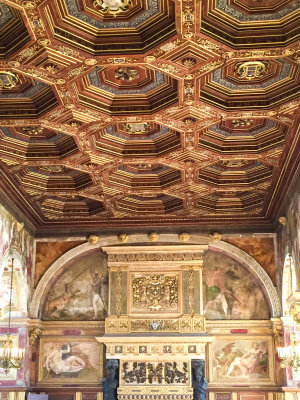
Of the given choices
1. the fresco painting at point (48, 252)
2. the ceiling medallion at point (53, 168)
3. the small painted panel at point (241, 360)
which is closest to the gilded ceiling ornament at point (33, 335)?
the fresco painting at point (48, 252)

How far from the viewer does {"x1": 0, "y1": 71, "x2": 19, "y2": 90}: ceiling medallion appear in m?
11.3

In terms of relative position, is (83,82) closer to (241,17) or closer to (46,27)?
(46,27)

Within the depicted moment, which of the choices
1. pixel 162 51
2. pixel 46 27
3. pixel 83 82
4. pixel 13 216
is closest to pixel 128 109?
pixel 83 82

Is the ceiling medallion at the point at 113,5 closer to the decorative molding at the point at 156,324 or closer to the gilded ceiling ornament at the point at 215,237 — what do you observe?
the gilded ceiling ornament at the point at 215,237

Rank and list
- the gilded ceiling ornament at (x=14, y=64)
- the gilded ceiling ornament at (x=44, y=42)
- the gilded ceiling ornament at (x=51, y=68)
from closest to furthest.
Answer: the gilded ceiling ornament at (x=44, y=42), the gilded ceiling ornament at (x=14, y=64), the gilded ceiling ornament at (x=51, y=68)

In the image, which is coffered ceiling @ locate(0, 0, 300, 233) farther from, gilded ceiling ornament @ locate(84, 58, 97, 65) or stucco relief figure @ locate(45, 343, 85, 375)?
stucco relief figure @ locate(45, 343, 85, 375)

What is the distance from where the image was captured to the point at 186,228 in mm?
19922

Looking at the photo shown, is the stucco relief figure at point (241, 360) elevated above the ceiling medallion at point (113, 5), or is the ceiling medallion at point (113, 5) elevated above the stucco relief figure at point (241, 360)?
the ceiling medallion at point (113, 5)

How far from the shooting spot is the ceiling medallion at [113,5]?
9.38 metres

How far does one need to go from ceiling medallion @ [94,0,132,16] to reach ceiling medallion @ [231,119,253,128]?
4474 mm

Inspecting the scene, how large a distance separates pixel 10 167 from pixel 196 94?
17.5 feet

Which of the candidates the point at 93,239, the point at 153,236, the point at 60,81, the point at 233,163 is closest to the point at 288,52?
the point at 60,81

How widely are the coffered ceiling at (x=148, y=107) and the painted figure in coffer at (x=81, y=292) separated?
1732 millimetres

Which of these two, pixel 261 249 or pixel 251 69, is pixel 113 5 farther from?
pixel 261 249
